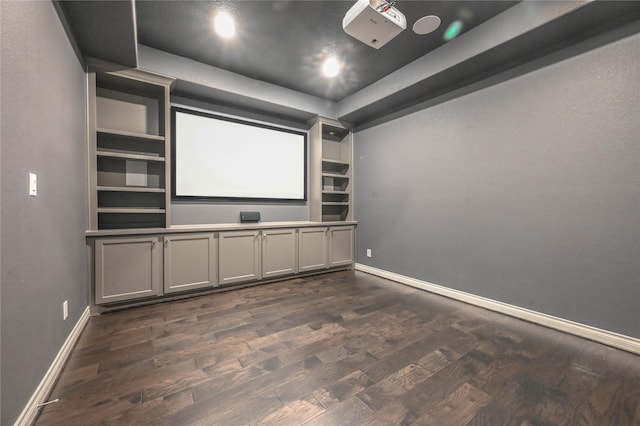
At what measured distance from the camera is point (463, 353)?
1.84 m

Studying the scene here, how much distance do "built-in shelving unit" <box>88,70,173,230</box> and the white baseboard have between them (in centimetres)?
117

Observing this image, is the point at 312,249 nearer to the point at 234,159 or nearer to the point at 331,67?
the point at 234,159

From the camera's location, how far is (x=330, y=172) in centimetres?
452

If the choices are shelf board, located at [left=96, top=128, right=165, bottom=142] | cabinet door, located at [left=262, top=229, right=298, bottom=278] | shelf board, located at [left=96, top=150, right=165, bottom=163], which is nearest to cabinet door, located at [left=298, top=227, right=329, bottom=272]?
cabinet door, located at [left=262, top=229, right=298, bottom=278]

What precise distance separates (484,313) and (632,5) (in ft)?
8.80

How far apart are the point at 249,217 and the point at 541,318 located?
11.2 ft

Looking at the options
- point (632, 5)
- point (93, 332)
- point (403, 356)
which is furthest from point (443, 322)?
point (93, 332)

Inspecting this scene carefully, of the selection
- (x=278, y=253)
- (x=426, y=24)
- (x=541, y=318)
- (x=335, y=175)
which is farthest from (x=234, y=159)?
(x=541, y=318)

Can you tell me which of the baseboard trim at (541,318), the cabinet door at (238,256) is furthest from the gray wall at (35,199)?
the baseboard trim at (541,318)

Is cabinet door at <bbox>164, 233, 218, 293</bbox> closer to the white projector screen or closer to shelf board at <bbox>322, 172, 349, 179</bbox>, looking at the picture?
the white projector screen

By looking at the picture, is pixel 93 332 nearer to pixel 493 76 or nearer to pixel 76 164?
pixel 76 164

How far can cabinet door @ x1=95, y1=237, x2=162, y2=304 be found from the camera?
2457 millimetres

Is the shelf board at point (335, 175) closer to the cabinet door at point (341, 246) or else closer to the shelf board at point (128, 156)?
the cabinet door at point (341, 246)

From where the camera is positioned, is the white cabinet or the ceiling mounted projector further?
the white cabinet
